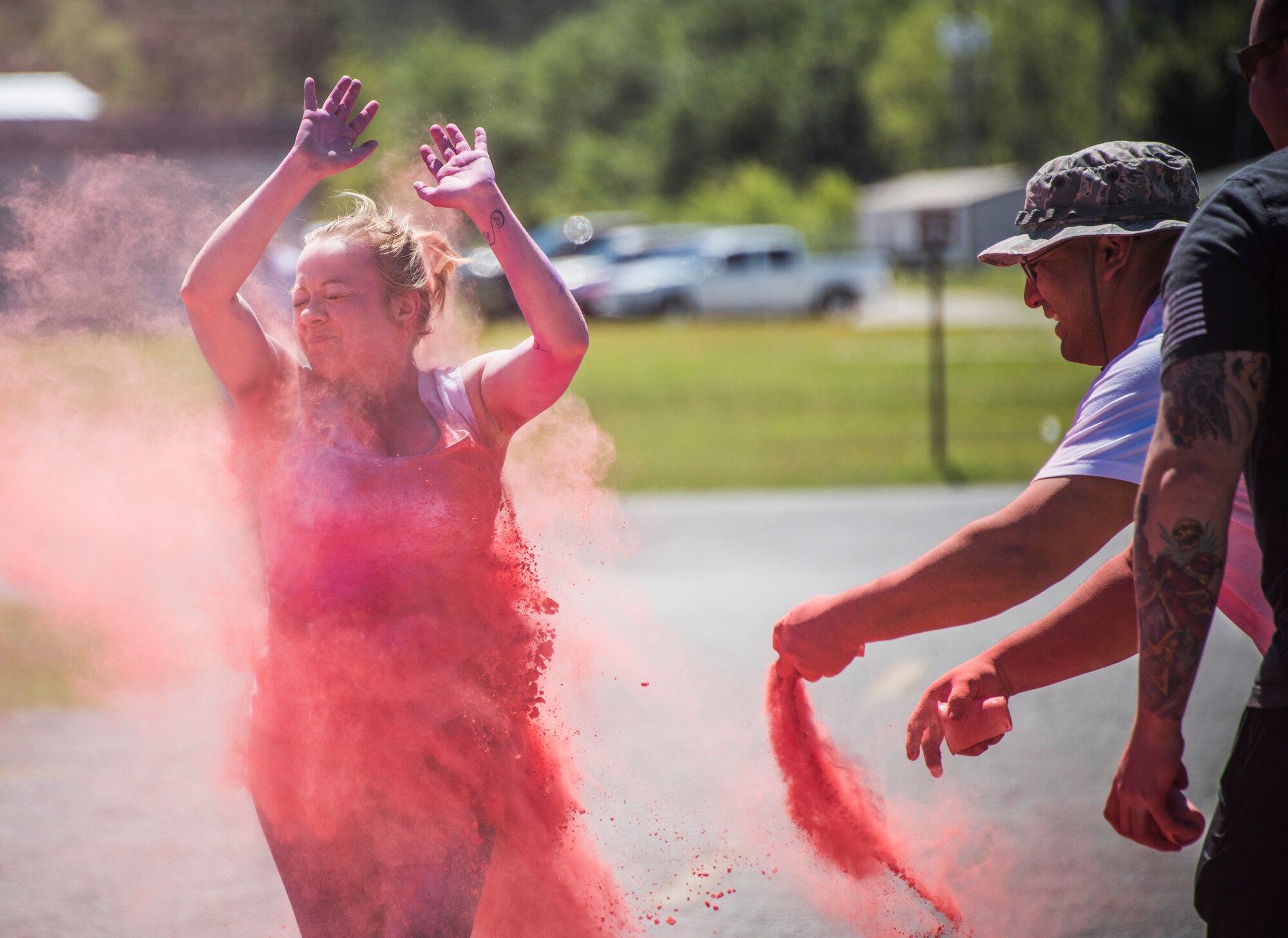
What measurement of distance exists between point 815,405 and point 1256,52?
1427cm

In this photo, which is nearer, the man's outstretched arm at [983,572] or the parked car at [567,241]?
the man's outstretched arm at [983,572]

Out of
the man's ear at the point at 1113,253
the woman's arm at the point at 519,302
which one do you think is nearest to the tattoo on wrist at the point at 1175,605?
the man's ear at the point at 1113,253

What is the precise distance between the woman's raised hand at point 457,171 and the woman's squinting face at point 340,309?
7.5 inches

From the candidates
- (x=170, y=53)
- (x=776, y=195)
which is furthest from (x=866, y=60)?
(x=170, y=53)

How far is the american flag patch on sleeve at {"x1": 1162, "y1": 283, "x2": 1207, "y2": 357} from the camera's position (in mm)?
1832

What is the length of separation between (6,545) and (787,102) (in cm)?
6765

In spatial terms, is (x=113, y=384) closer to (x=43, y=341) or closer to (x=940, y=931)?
(x=43, y=341)

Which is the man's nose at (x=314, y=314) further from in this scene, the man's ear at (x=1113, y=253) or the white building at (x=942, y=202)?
the white building at (x=942, y=202)

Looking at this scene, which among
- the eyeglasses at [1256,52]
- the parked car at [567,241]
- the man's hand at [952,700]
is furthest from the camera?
the parked car at [567,241]

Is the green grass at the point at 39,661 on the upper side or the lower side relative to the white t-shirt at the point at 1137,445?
lower

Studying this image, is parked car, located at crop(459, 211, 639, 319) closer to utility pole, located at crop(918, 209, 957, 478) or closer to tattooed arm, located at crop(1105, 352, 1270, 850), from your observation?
utility pole, located at crop(918, 209, 957, 478)

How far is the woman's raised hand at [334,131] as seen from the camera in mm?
2555

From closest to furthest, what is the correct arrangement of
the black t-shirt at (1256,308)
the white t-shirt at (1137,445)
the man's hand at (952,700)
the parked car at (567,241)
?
the black t-shirt at (1256,308) → the white t-shirt at (1137,445) → the man's hand at (952,700) → the parked car at (567,241)

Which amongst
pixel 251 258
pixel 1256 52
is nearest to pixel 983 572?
pixel 1256 52
